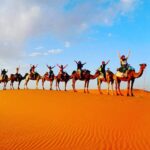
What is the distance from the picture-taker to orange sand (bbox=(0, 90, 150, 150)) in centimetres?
1467

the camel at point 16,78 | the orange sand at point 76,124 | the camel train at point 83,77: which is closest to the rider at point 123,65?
the camel train at point 83,77

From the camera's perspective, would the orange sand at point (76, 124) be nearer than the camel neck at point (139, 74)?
Yes

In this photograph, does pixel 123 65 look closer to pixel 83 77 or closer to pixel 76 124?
pixel 83 77

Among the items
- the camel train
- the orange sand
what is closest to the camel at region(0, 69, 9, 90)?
the camel train

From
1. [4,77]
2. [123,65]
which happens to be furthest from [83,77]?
[4,77]

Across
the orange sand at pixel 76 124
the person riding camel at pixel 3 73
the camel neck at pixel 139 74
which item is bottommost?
the orange sand at pixel 76 124

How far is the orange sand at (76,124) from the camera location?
1467 cm

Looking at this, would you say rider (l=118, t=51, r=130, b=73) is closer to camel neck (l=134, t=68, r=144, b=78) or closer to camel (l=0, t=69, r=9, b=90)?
camel neck (l=134, t=68, r=144, b=78)

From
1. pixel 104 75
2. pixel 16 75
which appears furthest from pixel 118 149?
pixel 16 75

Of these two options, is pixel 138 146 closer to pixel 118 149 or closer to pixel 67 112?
pixel 118 149

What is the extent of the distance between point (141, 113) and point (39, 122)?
18.0 feet

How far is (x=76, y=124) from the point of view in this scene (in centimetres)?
1867

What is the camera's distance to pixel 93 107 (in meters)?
22.6

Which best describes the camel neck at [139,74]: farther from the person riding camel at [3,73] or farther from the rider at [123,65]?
the person riding camel at [3,73]
